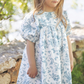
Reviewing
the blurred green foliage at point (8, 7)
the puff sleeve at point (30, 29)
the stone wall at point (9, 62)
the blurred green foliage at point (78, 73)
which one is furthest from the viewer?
the blurred green foliage at point (78, 73)

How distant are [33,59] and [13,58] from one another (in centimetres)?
56

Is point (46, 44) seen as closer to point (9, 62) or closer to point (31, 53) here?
point (31, 53)

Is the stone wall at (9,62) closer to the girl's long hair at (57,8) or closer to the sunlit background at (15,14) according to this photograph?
the sunlit background at (15,14)

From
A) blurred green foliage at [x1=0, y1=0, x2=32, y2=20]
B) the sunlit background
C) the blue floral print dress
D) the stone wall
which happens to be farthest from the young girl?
blurred green foliage at [x1=0, y1=0, x2=32, y2=20]

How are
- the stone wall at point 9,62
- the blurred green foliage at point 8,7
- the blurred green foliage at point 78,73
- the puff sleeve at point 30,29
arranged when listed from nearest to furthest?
the puff sleeve at point 30,29
the stone wall at point 9,62
the blurred green foliage at point 8,7
the blurred green foliage at point 78,73

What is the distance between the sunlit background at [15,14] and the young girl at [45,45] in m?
0.34

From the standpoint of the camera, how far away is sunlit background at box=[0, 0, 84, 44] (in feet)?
6.87

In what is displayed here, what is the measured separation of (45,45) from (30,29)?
7.1 inches

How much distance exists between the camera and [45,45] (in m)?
1.07

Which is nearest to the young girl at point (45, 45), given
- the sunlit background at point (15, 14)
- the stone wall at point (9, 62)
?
the sunlit background at point (15, 14)

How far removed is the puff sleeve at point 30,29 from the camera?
1.05m

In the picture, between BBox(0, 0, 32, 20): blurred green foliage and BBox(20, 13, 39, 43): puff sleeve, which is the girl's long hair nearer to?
BBox(20, 13, 39, 43): puff sleeve

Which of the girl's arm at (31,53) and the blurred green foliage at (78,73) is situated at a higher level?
the girl's arm at (31,53)

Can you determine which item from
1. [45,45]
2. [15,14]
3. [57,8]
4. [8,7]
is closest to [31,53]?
[45,45]
